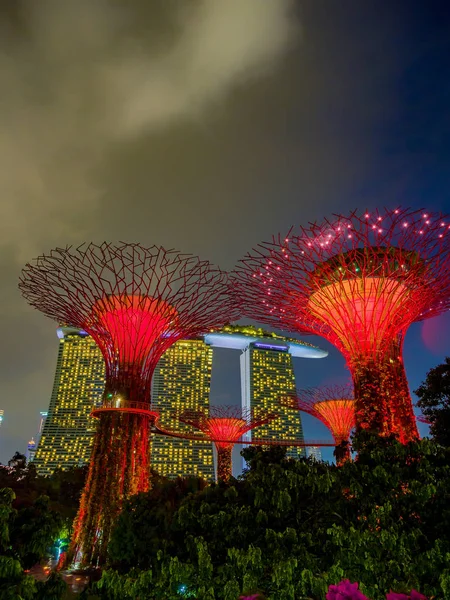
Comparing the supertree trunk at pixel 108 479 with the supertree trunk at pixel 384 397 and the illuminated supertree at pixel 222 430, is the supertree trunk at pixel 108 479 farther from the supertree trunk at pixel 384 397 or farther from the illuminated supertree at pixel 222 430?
the illuminated supertree at pixel 222 430

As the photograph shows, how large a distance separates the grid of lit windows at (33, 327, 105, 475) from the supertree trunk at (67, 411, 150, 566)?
2323 inches

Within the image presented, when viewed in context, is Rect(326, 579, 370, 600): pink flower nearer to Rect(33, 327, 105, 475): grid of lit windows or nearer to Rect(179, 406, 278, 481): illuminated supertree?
Rect(179, 406, 278, 481): illuminated supertree

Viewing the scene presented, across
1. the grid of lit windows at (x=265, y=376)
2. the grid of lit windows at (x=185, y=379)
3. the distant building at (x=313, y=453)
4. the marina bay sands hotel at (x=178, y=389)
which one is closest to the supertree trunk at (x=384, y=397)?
the distant building at (x=313, y=453)

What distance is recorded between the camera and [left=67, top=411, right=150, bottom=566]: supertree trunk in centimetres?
1433

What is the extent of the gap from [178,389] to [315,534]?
85381 millimetres

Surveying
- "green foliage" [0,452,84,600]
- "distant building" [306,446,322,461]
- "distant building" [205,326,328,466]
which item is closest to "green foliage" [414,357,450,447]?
"distant building" [306,446,322,461]

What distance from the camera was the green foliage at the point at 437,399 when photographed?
1752cm

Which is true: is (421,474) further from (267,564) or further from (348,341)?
(348,341)

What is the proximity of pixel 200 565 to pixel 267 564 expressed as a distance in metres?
1.18

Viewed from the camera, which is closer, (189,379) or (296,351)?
(189,379)

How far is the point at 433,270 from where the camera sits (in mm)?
13891

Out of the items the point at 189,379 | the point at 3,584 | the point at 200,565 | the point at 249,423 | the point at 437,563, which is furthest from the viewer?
the point at 189,379

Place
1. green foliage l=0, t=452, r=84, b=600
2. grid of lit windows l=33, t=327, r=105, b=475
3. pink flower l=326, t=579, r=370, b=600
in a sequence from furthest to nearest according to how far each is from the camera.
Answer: grid of lit windows l=33, t=327, r=105, b=475, green foliage l=0, t=452, r=84, b=600, pink flower l=326, t=579, r=370, b=600

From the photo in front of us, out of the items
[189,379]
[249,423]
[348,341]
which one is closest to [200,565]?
[348,341]
